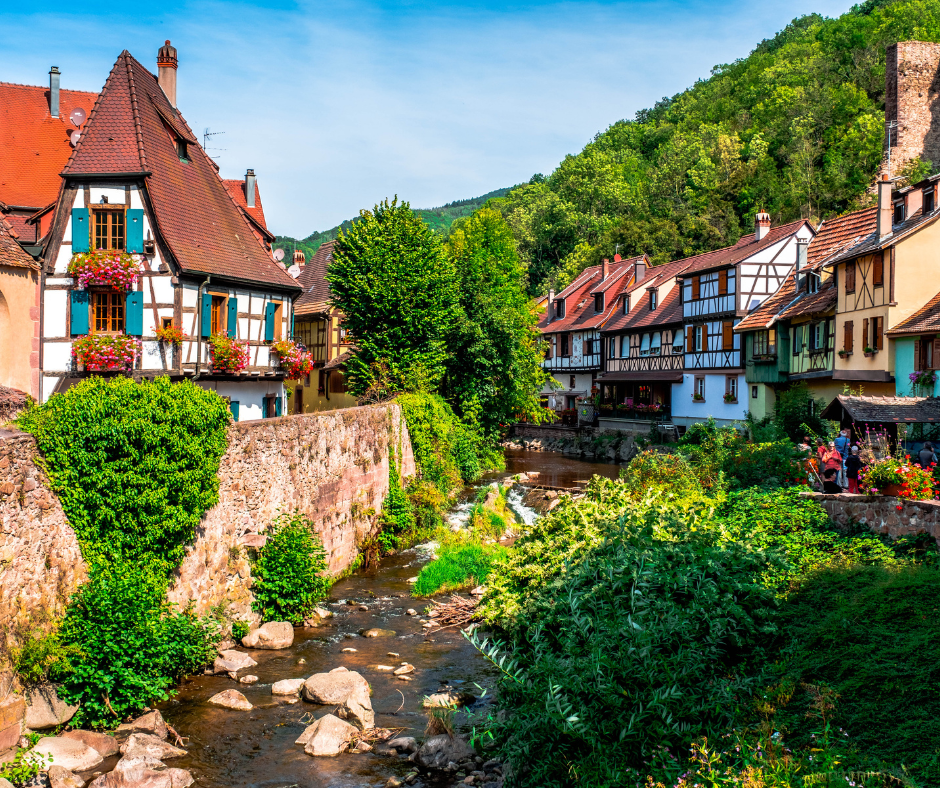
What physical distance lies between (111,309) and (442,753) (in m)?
16.8

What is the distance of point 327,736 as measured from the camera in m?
9.90

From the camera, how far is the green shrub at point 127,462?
10555mm

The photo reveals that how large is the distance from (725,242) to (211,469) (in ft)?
173

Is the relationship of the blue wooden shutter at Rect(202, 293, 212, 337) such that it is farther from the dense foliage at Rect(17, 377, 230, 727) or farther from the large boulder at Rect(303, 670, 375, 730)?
the large boulder at Rect(303, 670, 375, 730)

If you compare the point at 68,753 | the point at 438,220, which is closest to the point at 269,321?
the point at 68,753

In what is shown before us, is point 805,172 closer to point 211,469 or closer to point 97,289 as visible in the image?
point 97,289

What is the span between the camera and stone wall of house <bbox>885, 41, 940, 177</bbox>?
52406mm

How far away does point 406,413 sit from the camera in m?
25.2

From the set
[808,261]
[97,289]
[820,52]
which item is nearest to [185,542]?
[97,289]

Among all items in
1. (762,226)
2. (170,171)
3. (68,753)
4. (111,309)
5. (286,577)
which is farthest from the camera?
(762,226)

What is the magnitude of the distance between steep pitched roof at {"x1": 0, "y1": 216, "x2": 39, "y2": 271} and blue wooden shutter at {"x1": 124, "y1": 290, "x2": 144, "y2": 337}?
2425 millimetres

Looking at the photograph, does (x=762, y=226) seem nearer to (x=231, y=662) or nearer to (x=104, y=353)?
(x=104, y=353)

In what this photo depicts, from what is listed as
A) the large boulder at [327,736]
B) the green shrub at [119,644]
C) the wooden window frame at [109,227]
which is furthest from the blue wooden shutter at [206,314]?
the large boulder at [327,736]

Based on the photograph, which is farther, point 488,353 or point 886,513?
point 488,353
